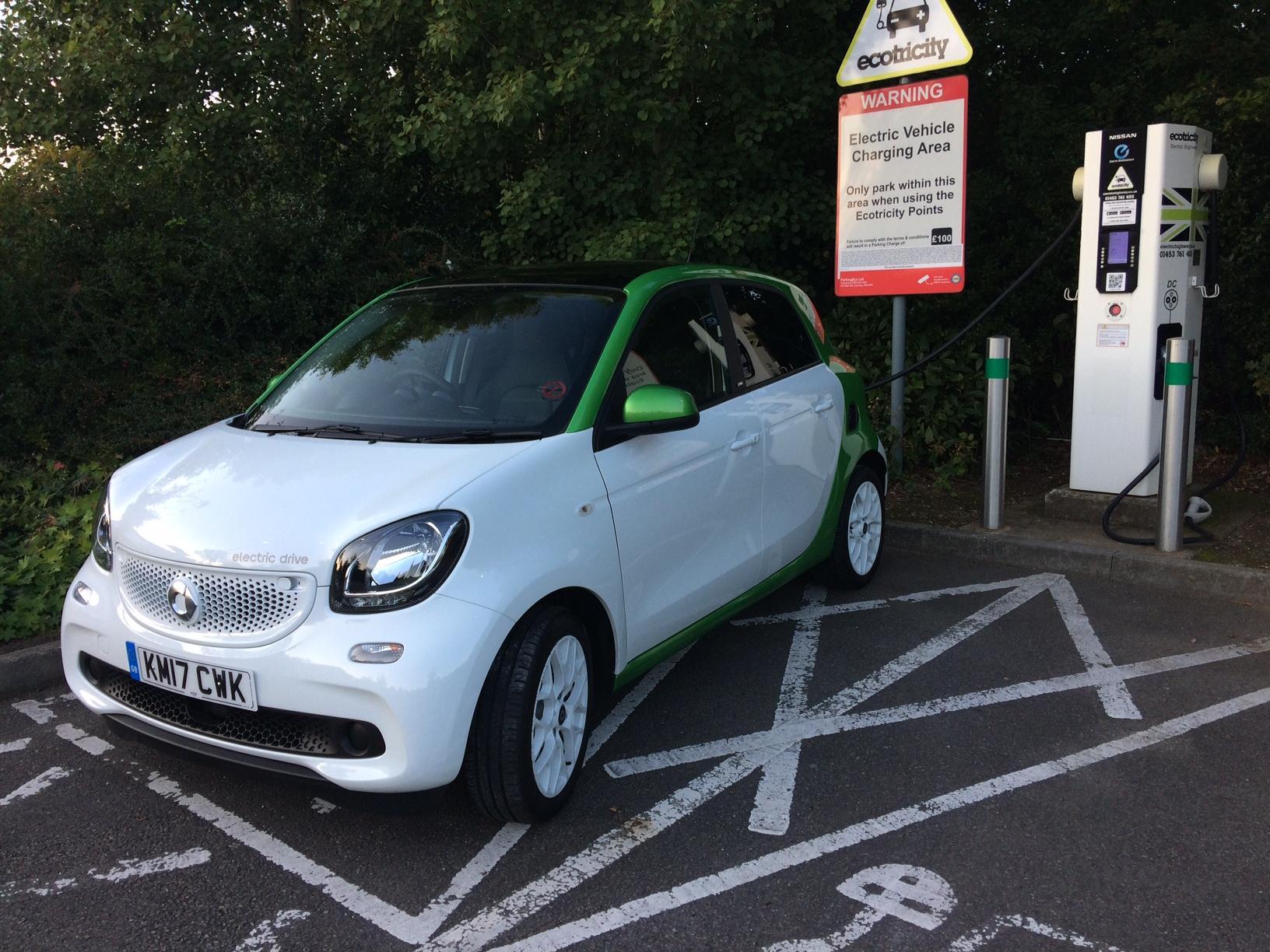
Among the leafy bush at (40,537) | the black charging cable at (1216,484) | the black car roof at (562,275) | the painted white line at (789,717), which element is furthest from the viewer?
the black charging cable at (1216,484)

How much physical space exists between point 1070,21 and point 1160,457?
5711mm

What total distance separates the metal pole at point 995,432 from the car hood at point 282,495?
378 centimetres

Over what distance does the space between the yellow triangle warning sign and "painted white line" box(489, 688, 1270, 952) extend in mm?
4142

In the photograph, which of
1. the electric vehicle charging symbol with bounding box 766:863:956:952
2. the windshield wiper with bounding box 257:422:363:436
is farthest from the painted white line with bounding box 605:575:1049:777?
the windshield wiper with bounding box 257:422:363:436

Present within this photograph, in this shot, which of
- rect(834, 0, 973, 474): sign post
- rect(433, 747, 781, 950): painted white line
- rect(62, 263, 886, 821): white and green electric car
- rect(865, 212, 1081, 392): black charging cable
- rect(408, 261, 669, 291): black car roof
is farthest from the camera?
rect(834, 0, 973, 474): sign post

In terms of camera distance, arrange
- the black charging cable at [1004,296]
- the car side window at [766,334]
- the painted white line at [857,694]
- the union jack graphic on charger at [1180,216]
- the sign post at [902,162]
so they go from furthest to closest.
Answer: the sign post at [902,162] < the black charging cable at [1004,296] < the union jack graphic on charger at [1180,216] < the car side window at [766,334] < the painted white line at [857,694]

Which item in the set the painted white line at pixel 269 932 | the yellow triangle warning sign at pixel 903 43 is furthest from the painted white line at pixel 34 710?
the yellow triangle warning sign at pixel 903 43

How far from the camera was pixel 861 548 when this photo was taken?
5.50m

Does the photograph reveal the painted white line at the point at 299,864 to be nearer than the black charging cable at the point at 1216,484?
Yes

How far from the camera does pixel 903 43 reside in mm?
6684

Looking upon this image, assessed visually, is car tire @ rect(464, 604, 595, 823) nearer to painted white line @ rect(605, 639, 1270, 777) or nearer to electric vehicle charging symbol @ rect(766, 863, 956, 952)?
painted white line @ rect(605, 639, 1270, 777)

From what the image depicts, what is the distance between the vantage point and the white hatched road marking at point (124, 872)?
2.95 m

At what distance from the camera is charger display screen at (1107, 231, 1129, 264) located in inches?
245

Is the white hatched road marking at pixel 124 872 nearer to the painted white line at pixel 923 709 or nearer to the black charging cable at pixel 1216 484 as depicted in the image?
the painted white line at pixel 923 709
